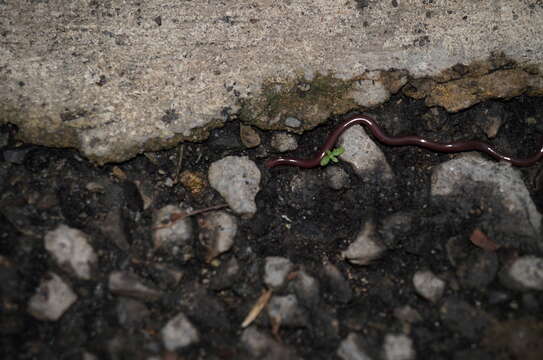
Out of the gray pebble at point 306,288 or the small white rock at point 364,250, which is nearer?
the gray pebble at point 306,288

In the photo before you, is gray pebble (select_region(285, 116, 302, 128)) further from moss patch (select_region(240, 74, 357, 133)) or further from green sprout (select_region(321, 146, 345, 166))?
green sprout (select_region(321, 146, 345, 166))

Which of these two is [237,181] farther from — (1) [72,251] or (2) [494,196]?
(2) [494,196]

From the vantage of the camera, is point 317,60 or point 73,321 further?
point 317,60

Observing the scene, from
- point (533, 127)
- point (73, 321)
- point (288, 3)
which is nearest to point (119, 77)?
point (288, 3)

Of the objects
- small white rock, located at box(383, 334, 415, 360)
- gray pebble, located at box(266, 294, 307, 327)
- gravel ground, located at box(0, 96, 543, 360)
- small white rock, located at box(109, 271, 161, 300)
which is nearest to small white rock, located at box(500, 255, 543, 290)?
gravel ground, located at box(0, 96, 543, 360)

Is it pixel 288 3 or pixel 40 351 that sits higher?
pixel 288 3

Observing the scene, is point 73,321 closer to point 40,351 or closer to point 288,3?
point 40,351

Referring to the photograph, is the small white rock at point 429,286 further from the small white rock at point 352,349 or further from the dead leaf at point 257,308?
the dead leaf at point 257,308

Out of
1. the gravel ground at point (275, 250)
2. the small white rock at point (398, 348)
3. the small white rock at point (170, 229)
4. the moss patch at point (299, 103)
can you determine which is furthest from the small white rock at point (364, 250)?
the small white rock at point (170, 229)
